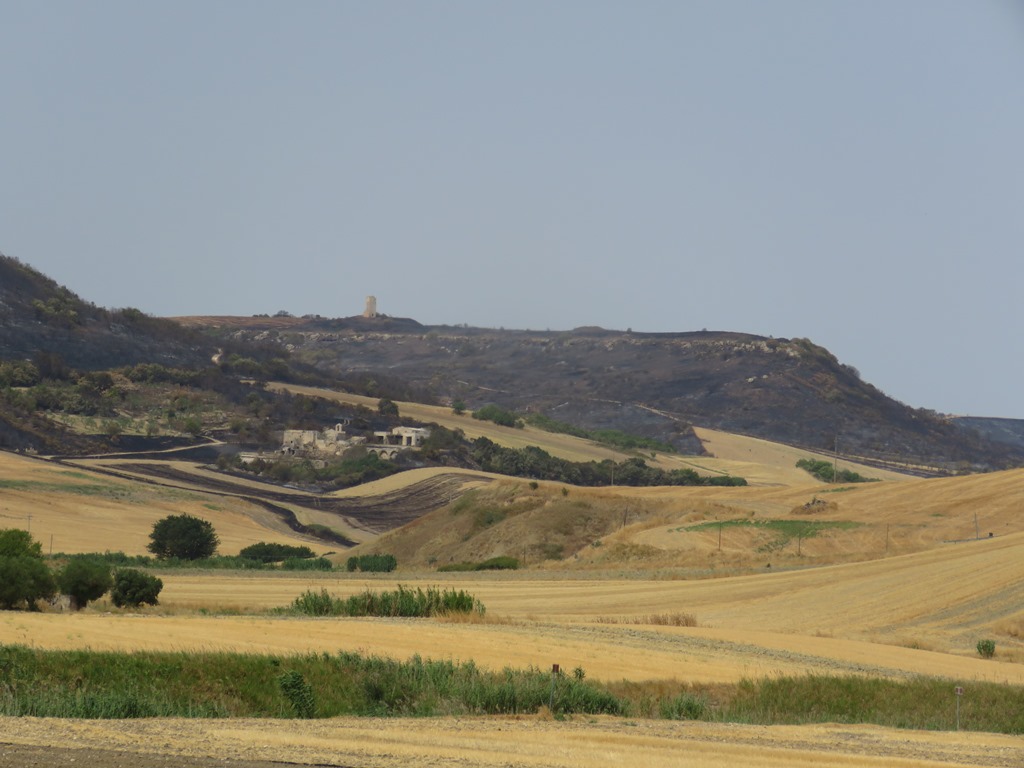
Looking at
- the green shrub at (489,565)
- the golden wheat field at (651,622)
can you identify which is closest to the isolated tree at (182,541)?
the golden wheat field at (651,622)

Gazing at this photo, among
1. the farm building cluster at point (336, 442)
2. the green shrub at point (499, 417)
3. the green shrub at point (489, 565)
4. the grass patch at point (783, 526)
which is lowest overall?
the green shrub at point (489, 565)

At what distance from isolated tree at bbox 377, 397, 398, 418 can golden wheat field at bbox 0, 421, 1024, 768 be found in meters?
52.8

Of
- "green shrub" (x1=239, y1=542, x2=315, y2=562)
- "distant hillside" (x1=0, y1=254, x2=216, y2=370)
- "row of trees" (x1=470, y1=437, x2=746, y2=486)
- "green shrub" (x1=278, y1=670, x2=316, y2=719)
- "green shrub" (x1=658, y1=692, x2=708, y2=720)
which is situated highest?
"distant hillside" (x1=0, y1=254, x2=216, y2=370)

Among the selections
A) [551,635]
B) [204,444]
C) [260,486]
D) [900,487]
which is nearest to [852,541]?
[900,487]

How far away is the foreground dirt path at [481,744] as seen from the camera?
1316 centimetres

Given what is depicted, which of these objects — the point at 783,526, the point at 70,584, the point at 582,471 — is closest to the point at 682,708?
the point at 70,584

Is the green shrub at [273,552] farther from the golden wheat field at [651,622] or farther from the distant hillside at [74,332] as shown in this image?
the distant hillside at [74,332]

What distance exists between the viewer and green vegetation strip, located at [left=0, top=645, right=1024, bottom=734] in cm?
1677

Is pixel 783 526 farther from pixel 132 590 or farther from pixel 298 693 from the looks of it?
pixel 298 693

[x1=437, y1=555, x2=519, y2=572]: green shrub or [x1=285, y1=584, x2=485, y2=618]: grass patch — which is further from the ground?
[x1=285, y1=584, x2=485, y2=618]: grass patch

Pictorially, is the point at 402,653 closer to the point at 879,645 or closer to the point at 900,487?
the point at 879,645

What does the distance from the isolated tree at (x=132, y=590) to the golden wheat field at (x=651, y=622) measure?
0.42 meters

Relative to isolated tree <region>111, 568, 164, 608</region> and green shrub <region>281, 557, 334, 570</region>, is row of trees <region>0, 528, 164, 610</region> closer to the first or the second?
isolated tree <region>111, 568, 164, 608</region>

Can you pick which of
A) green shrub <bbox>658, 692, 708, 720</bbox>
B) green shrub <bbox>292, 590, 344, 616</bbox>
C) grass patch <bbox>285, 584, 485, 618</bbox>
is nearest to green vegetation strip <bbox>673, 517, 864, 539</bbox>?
grass patch <bbox>285, 584, 485, 618</bbox>
